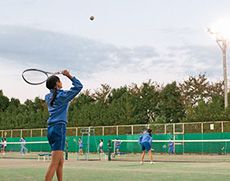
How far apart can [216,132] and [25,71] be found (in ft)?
88.3

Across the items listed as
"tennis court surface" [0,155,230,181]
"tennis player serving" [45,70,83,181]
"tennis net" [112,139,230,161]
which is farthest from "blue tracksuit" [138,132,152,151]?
"tennis player serving" [45,70,83,181]

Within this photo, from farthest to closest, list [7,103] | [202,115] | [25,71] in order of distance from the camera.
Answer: [7,103] < [202,115] < [25,71]

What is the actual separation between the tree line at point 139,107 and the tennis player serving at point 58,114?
29.5 m

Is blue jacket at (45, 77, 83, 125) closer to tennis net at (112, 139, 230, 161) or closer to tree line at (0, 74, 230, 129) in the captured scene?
tennis net at (112, 139, 230, 161)

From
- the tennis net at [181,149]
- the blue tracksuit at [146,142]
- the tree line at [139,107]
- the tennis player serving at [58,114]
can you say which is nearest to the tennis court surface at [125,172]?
the blue tracksuit at [146,142]

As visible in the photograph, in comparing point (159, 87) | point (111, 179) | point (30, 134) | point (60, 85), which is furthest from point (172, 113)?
point (60, 85)

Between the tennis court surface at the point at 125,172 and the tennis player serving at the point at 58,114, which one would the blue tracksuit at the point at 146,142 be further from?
the tennis player serving at the point at 58,114

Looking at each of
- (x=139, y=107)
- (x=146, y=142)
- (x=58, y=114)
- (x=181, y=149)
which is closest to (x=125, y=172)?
(x=58, y=114)

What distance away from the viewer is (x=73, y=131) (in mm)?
43312

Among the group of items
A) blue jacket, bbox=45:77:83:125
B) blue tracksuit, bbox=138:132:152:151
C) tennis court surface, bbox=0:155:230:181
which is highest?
blue jacket, bbox=45:77:83:125

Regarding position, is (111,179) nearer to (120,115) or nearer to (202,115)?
(202,115)

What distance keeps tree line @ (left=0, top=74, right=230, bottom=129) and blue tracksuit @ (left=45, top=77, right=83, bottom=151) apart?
29489 millimetres

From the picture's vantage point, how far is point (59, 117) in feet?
23.4

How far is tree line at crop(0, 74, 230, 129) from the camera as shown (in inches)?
1574
